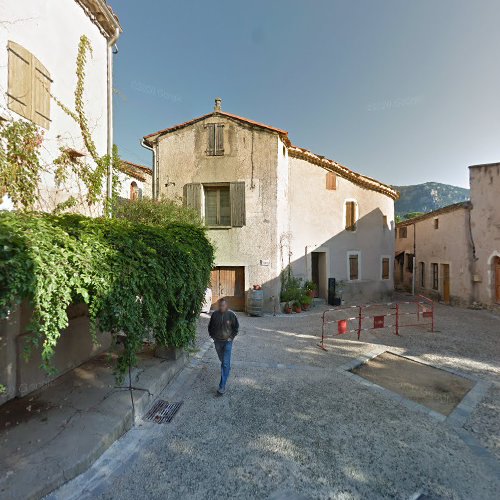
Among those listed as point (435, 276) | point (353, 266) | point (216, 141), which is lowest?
point (435, 276)

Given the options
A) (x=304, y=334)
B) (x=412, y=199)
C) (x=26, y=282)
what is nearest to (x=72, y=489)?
(x=26, y=282)

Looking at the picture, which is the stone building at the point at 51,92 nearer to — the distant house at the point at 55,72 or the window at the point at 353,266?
the distant house at the point at 55,72

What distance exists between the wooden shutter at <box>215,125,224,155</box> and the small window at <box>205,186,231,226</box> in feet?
4.76

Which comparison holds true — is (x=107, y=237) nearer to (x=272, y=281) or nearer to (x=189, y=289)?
(x=189, y=289)

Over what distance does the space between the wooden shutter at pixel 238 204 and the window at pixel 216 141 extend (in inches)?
61.0

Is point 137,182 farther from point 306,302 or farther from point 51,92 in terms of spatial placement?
point 306,302

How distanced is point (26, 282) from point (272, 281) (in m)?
9.22

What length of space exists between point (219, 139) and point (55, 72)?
20.6 feet

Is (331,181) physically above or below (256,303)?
above

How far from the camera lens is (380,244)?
51.9ft

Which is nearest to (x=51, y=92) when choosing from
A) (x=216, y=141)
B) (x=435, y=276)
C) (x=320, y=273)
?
(x=216, y=141)

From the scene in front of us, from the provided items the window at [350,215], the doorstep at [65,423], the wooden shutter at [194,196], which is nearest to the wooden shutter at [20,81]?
the doorstep at [65,423]

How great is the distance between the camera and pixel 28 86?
15.4ft

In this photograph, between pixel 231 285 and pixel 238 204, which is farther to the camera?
pixel 231 285
